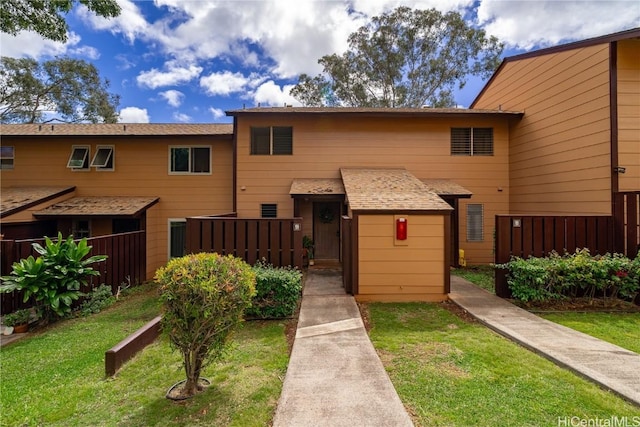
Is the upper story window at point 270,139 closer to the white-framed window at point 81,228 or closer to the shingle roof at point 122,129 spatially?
the shingle roof at point 122,129

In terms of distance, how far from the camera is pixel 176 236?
11258 mm

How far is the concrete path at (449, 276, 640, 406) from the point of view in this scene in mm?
3244

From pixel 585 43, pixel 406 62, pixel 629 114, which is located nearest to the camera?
pixel 629 114

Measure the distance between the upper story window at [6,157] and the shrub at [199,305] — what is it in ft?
44.2

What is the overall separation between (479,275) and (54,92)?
3020 centimetres

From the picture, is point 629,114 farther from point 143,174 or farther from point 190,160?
point 143,174

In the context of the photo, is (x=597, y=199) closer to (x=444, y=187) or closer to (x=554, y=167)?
(x=554, y=167)

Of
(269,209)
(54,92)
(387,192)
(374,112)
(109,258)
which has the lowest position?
(109,258)

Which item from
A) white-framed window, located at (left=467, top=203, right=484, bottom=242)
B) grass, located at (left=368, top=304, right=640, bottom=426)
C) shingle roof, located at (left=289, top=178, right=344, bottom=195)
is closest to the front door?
shingle roof, located at (left=289, top=178, right=344, bottom=195)

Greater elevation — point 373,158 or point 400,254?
point 373,158

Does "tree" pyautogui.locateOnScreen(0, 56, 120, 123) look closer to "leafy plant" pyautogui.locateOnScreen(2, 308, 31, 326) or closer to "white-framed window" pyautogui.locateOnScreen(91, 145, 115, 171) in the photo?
"white-framed window" pyautogui.locateOnScreen(91, 145, 115, 171)

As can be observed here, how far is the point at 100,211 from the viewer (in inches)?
384

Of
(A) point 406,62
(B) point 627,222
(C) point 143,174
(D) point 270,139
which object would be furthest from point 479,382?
(A) point 406,62

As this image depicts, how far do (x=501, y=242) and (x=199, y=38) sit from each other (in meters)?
14.7
